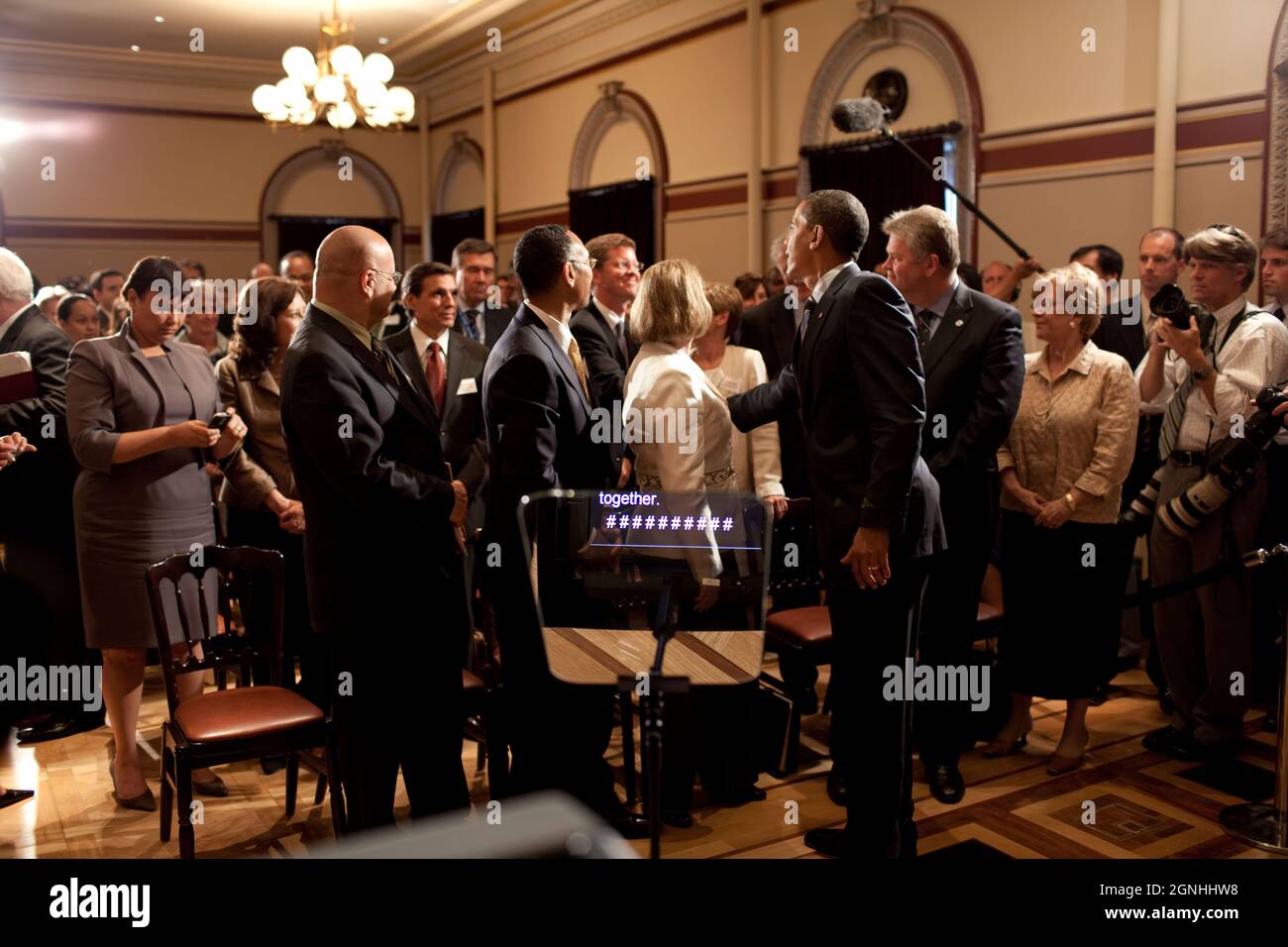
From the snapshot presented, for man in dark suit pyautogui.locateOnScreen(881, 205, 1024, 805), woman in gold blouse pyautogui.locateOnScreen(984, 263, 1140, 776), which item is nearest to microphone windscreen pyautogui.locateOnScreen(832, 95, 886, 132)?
woman in gold blouse pyautogui.locateOnScreen(984, 263, 1140, 776)

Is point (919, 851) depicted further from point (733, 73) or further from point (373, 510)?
point (733, 73)

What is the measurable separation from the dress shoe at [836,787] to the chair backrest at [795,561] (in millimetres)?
→ 582

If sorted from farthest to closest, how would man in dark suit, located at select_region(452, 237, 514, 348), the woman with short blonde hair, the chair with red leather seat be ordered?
man in dark suit, located at select_region(452, 237, 514, 348)
the chair with red leather seat
the woman with short blonde hair

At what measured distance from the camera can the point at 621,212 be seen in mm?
9047

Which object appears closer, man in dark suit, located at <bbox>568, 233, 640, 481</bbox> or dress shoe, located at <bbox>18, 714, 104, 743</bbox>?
man in dark suit, located at <bbox>568, 233, 640, 481</bbox>

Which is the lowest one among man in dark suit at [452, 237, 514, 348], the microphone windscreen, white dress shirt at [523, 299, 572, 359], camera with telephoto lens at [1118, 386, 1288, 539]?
camera with telephoto lens at [1118, 386, 1288, 539]

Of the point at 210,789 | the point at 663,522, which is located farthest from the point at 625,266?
the point at 663,522

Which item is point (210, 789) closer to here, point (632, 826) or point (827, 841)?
point (632, 826)

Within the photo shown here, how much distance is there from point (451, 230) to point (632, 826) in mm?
9838

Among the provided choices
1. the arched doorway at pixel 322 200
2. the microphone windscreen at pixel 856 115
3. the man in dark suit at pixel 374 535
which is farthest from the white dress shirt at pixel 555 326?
the arched doorway at pixel 322 200

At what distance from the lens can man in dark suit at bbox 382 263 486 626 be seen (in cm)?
376

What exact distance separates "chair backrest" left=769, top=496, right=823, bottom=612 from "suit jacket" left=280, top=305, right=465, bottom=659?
4.28 ft

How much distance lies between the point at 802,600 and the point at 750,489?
455 mm

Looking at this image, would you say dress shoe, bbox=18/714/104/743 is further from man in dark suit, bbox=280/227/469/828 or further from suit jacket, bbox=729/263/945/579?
suit jacket, bbox=729/263/945/579
